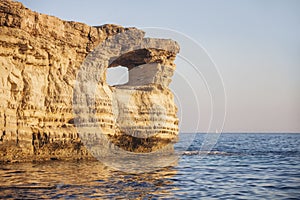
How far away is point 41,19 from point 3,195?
35.6ft

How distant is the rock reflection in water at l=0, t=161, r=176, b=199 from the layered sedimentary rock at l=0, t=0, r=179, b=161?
1907 millimetres

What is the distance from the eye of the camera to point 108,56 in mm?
23594

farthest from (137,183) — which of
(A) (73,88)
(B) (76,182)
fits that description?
(A) (73,88)

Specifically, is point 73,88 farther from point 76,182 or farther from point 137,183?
point 137,183

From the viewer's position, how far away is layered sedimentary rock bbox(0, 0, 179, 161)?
58.1ft

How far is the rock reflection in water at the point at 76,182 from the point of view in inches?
453

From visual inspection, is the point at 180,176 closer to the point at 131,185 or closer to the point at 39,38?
the point at 131,185

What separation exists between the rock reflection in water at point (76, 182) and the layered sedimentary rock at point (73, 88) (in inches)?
75.1

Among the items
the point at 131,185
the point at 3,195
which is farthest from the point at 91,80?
the point at 3,195

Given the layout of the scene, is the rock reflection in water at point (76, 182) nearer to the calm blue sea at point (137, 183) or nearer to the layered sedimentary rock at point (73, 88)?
the calm blue sea at point (137, 183)

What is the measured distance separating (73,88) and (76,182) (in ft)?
28.2

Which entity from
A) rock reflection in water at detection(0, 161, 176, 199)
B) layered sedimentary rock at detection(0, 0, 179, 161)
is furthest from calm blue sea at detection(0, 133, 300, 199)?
layered sedimentary rock at detection(0, 0, 179, 161)

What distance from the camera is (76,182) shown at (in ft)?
44.1

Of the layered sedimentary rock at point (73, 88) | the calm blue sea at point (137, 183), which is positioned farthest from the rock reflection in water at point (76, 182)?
the layered sedimentary rock at point (73, 88)
